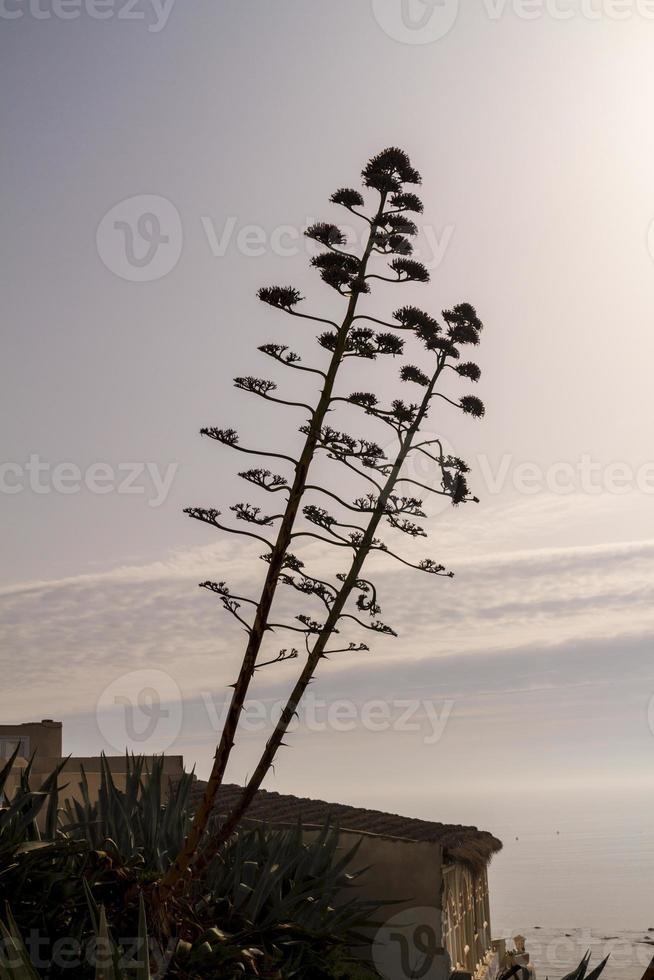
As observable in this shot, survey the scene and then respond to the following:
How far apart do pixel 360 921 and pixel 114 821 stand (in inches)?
75.7

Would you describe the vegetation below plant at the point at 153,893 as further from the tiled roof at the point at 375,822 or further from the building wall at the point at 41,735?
the building wall at the point at 41,735

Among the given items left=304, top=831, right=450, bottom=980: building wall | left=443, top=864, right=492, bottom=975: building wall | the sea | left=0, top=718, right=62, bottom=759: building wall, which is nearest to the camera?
left=304, top=831, right=450, bottom=980: building wall

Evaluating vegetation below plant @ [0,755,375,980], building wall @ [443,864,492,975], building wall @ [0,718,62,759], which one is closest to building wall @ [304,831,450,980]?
vegetation below plant @ [0,755,375,980]

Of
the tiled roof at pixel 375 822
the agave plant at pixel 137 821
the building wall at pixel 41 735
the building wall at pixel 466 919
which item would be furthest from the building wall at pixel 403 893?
the building wall at pixel 41 735

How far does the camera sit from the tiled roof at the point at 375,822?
424 inches

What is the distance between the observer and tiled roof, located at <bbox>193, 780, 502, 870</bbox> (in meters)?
10.8

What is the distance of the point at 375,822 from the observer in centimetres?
1185

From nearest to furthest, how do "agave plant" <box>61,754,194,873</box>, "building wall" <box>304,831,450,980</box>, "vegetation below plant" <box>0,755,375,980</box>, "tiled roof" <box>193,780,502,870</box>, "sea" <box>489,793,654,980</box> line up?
"vegetation below plant" <box>0,755,375,980</box> → "agave plant" <box>61,754,194,873</box> → "building wall" <box>304,831,450,980</box> → "tiled roof" <box>193,780,502,870</box> → "sea" <box>489,793,654,980</box>

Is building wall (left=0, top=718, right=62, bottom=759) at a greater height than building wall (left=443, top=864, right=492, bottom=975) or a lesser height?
greater

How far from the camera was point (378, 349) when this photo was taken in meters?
7.42

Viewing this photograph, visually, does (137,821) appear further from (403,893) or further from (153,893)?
(403,893)

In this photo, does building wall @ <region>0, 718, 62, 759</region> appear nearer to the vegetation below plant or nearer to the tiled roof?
the tiled roof

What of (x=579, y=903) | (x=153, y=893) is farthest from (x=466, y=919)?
(x=579, y=903)

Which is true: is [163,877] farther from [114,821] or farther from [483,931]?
[483,931]
